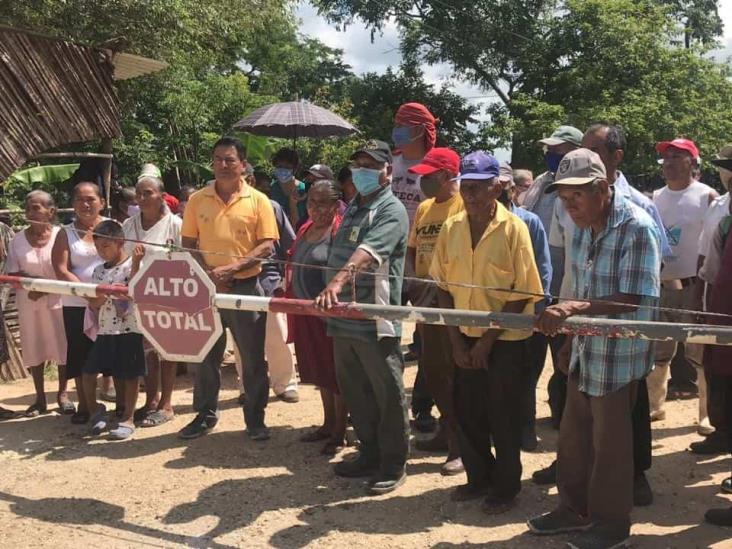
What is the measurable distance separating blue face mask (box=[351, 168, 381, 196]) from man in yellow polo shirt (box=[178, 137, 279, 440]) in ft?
3.65

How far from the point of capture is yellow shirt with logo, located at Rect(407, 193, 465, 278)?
4.71 meters

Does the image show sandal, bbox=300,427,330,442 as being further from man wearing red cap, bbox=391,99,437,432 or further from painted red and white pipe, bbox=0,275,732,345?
painted red and white pipe, bbox=0,275,732,345

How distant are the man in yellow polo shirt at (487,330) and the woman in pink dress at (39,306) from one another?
3380 millimetres

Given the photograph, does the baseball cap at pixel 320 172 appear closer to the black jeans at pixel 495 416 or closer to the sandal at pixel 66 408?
the black jeans at pixel 495 416

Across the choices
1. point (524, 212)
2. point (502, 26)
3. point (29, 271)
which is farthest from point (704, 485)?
point (502, 26)

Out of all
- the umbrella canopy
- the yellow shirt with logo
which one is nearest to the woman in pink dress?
the yellow shirt with logo

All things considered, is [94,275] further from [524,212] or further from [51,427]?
[524,212]

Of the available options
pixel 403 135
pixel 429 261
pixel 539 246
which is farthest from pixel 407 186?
pixel 539 246

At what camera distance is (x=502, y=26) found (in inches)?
1014

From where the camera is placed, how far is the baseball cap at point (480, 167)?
12.8 feet

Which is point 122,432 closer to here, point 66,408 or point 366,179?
point 66,408

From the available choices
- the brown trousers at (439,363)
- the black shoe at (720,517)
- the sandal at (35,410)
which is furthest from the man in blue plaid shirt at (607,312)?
the sandal at (35,410)

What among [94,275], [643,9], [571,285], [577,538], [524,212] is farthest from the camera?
[643,9]

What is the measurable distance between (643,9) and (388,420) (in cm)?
2193
